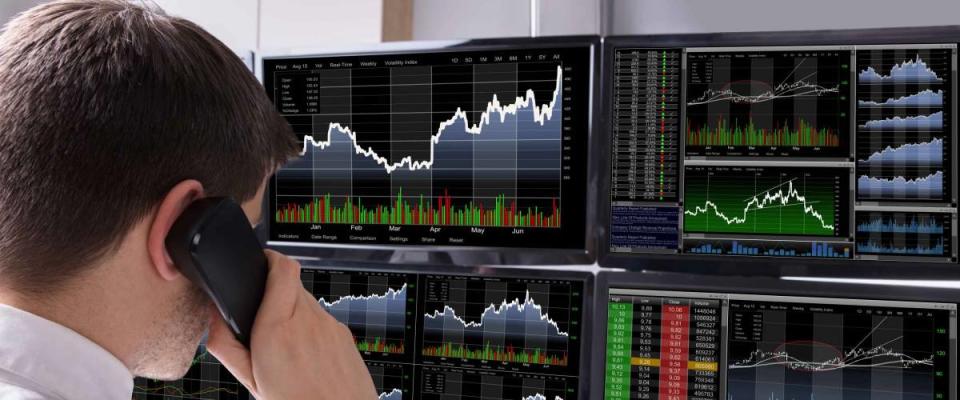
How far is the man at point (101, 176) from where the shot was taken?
718 mm

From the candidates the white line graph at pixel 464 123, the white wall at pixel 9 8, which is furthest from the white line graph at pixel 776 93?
the white wall at pixel 9 8

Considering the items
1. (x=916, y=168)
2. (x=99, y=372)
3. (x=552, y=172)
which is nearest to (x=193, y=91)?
(x=99, y=372)

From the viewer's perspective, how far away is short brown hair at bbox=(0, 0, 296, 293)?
72cm

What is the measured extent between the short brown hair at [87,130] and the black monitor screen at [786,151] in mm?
931

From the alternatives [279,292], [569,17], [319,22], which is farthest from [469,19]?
[279,292]

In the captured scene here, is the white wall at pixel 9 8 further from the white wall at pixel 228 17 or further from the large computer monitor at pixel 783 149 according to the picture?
the large computer monitor at pixel 783 149

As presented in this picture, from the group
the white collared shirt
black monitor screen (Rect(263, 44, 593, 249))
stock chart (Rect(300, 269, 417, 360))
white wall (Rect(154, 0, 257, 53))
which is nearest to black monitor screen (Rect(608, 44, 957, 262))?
black monitor screen (Rect(263, 44, 593, 249))

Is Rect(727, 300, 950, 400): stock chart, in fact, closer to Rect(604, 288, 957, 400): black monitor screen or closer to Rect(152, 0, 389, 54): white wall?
Rect(604, 288, 957, 400): black monitor screen

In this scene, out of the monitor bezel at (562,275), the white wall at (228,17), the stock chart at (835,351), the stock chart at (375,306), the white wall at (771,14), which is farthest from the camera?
the white wall at (228,17)

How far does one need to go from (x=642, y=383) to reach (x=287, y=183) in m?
0.83

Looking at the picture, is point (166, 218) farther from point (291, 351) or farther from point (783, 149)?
point (783, 149)

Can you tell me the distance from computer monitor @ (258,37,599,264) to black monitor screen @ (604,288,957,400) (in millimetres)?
189

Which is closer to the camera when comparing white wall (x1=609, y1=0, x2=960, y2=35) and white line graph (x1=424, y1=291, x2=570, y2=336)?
white line graph (x1=424, y1=291, x2=570, y2=336)

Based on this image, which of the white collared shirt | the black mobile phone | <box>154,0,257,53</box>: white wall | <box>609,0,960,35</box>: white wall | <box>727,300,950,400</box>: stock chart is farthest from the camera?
<box>154,0,257,53</box>: white wall
